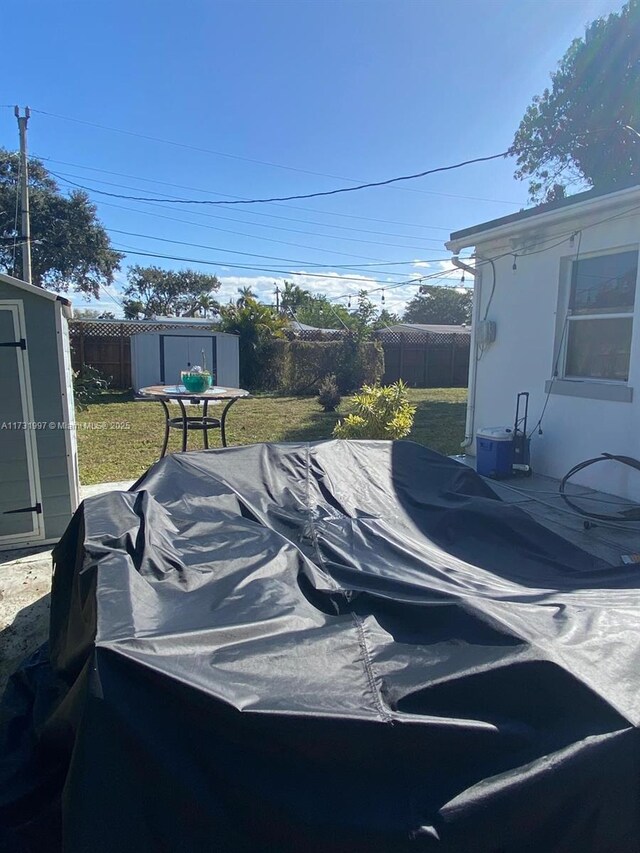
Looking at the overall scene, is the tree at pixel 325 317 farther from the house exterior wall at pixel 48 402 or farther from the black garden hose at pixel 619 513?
the house exterior wall at pixel 48 402

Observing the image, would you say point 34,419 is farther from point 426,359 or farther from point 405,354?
point 426,359

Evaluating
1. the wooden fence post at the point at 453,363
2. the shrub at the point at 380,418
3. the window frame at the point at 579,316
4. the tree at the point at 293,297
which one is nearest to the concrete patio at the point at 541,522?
the window frame at the point at 579,316

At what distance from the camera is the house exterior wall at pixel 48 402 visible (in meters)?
3.69

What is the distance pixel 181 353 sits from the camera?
1414 centimetres

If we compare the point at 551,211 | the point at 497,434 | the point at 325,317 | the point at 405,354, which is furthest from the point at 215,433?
the point at 325,317

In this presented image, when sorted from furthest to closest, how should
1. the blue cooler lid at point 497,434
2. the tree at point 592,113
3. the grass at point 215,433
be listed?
the tree at point 592,113, the grass at point 215,433, the blue cooler lid at point 497,434

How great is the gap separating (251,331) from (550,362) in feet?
34.4

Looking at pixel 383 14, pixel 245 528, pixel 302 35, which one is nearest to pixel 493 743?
pixel 245 528

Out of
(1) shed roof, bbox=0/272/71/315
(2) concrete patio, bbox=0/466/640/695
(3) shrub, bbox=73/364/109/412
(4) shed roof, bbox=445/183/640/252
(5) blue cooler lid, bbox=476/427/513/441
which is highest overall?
(4) shed roof, bbox=445/183/640/252

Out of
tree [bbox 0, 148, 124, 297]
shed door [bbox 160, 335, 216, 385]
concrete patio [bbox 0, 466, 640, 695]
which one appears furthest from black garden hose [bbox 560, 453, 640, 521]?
tree [bbox 0, 148, 124, 297]

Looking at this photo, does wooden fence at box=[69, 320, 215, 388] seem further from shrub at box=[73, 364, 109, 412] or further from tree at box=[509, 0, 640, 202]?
tree at box=[509, 0, 640, 202]

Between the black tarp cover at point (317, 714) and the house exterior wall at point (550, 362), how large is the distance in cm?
355

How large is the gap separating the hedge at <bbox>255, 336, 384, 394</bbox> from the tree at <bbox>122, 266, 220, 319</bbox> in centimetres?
2674

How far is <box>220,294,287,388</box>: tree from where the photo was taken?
589 inches
